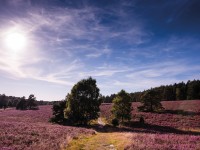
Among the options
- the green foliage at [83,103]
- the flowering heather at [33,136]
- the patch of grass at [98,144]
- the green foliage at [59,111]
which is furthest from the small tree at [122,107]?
the patch of grass at [98,144]

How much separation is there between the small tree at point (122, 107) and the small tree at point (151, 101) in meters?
14.4

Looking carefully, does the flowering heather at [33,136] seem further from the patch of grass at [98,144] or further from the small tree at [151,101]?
the small tree at [151,101]

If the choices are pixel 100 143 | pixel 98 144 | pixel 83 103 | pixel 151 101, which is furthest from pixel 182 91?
pixel 98 144

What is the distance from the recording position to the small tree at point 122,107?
64500 mm

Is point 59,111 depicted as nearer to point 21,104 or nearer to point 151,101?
point 151,101

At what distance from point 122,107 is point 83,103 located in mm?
10770

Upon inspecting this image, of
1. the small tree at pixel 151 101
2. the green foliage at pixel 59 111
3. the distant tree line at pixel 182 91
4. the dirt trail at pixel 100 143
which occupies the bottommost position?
the dirt trail at pixel 100 143

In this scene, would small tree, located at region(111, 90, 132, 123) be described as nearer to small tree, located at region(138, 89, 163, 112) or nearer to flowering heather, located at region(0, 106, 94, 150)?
small tree, located at region(138, 89, 163, 112)

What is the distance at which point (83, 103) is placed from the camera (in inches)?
2414

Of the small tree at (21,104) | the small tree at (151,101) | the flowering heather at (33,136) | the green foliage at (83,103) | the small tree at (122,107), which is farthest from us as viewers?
the small tree at (21,104)

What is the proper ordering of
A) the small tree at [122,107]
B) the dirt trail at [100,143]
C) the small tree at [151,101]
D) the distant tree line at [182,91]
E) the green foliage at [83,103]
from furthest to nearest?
the distant tree line at [182,91] < the small tree at [151,101] < the small tree at [122,107] < the green foliage at [83,103] < the dirt trail at [100,143]

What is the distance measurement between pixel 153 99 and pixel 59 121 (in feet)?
103

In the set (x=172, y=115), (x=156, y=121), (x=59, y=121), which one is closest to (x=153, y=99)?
(x=172, y=115)

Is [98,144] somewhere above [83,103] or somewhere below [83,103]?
below
